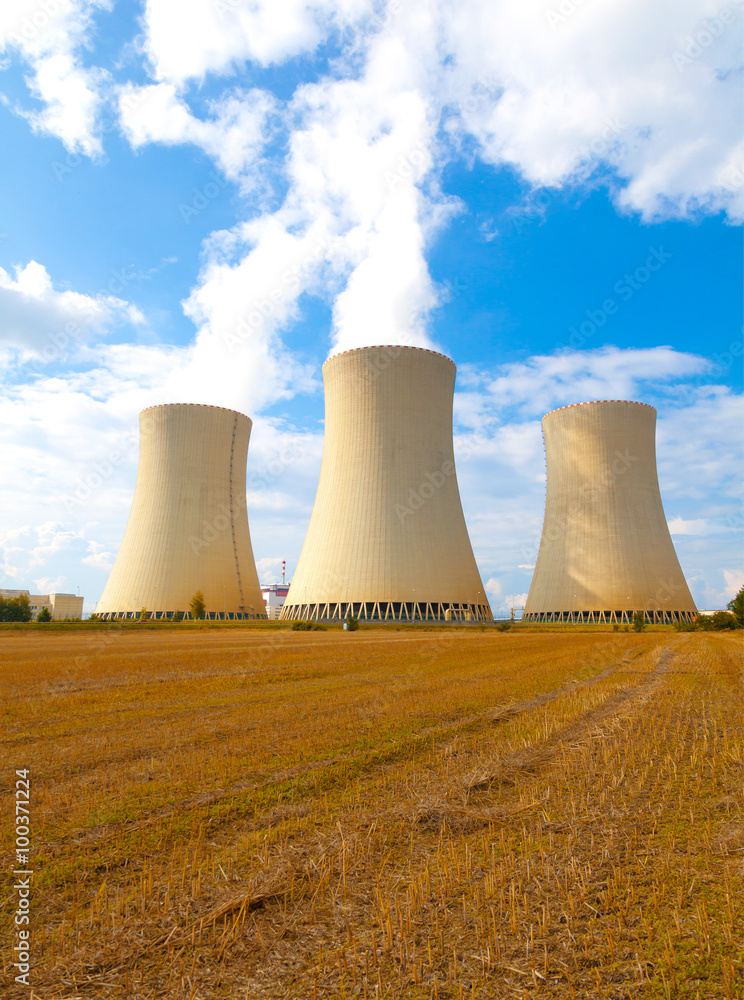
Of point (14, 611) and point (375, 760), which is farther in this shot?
point (14, 611)

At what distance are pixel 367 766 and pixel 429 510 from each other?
77.9 feet

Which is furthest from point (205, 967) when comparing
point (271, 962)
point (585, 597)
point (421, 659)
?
point (585, 597)

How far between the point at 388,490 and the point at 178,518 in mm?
12650

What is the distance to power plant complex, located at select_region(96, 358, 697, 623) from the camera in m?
27.6

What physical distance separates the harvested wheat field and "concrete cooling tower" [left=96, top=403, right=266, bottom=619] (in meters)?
27.4

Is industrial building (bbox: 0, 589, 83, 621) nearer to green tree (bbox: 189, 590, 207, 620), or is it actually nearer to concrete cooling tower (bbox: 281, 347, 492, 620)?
green tree (bbox: 189, 590, 207, 620)

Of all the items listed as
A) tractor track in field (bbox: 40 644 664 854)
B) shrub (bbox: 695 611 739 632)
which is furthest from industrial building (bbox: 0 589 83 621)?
tractor track in field (bbox: 40 644 664 854)

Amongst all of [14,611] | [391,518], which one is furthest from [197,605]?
[14,611]

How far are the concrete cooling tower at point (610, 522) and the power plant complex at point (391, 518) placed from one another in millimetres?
78

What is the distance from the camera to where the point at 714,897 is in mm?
2301

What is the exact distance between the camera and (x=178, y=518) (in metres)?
32.9

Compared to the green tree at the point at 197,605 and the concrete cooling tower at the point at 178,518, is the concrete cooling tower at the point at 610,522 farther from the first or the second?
the green tree at the point at 197,605

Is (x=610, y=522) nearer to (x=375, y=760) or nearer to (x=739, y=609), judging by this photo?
(x=739, y=609)

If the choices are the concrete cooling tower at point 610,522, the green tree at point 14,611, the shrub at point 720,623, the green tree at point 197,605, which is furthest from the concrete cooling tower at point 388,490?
the green tree at point 14,611
